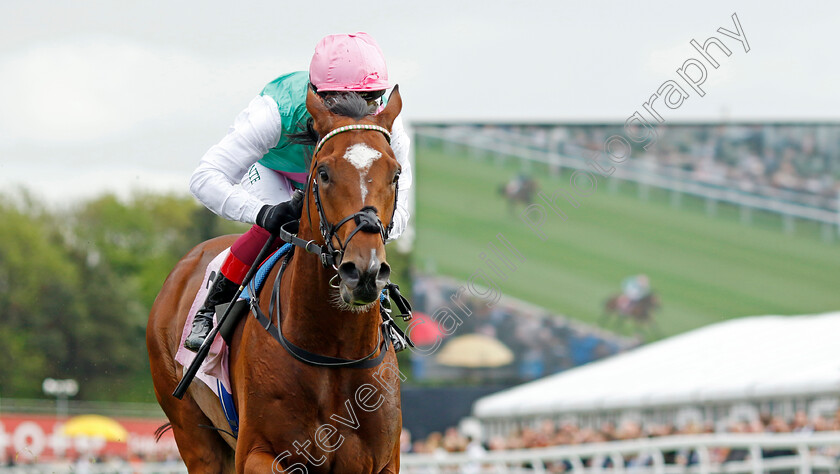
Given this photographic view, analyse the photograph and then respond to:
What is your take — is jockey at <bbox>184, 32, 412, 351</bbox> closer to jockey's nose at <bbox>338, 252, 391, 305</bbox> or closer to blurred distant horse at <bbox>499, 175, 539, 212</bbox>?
jockey's nose at <bbox>338, 252, 391, 305</bbox>

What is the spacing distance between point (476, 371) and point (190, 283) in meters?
15.3

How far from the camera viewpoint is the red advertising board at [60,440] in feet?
59.5

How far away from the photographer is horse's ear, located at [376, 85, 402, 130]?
332 centimetres

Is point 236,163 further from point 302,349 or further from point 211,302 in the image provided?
point 302,349

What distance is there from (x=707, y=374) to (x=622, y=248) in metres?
8.56

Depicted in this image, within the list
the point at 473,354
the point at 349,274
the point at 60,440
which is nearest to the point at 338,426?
the point at 349,274

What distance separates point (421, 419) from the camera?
2006 cm

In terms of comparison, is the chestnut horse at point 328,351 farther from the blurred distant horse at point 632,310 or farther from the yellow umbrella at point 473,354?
the blurred distant horse at point 632,310

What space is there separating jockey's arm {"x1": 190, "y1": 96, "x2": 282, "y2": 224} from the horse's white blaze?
2.32 feet

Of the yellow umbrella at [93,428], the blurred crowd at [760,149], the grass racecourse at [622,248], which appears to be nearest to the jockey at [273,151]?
the yellow umbrella at [93,428]

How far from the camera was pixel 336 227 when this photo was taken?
9.94ft

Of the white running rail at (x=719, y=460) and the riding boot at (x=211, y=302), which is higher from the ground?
the riding boot at (x=211, y=302)

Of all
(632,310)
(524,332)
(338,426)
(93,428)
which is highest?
(338,426)

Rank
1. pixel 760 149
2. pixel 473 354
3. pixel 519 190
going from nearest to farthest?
pixel 473 354
pixel 760 149
pixel 519 190
